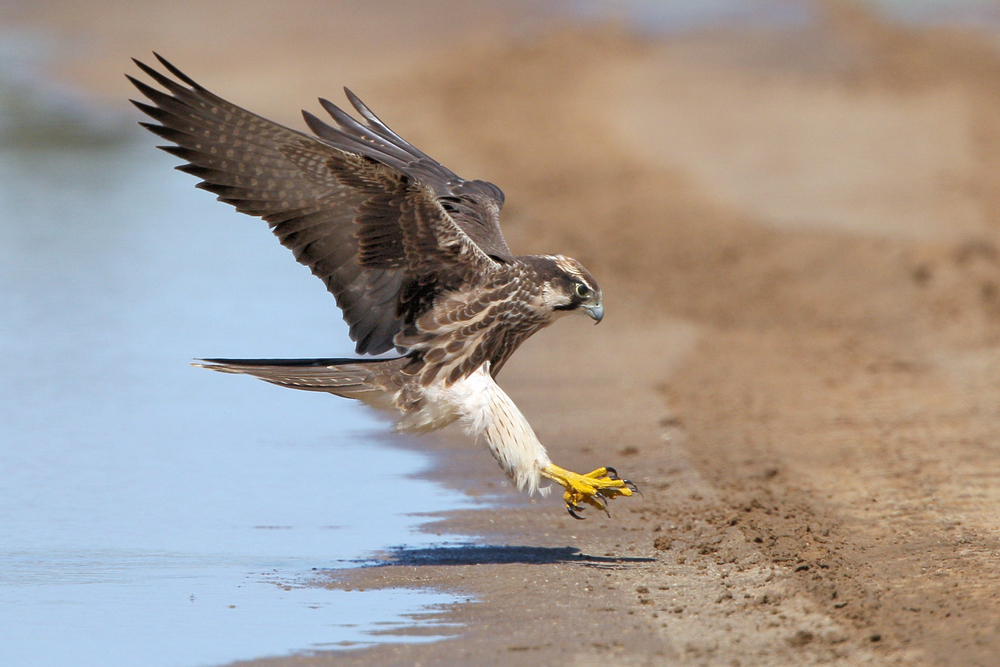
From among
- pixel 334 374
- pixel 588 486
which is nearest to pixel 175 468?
pixel 334 374

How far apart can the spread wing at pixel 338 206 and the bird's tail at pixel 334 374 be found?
0.11m

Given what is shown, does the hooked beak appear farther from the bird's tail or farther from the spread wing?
the bird's tail

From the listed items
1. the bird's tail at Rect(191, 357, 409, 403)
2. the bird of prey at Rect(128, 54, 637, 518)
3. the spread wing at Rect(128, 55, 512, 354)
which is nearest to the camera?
the spread wing at Rect(128, 55, 512, 354)

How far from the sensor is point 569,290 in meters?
→ 5.63

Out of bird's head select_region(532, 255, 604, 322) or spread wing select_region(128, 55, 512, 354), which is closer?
spread wing select_region(128, 55, 512, 354)

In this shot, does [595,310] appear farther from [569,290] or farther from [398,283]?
[398,283]

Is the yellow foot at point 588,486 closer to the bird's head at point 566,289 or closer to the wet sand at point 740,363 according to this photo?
the wet sand at point 740,363

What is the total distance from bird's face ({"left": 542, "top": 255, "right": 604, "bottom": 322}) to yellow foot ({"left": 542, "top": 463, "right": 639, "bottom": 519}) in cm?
64

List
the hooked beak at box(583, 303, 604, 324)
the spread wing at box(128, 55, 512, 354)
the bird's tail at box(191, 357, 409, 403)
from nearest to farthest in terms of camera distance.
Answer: the spread wing at box(128, 55, 512, 354) < the bird's tail at box(191, 357, 409, 403) < the hooked beak at box(583, 303, 604, 324)

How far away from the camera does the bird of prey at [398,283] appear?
17.7 feet

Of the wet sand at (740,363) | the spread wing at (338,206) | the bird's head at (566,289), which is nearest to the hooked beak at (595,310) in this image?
the bird's head at (566,289)

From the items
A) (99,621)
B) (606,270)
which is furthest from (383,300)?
(606,270)

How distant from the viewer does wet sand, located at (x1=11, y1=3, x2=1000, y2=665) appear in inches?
179

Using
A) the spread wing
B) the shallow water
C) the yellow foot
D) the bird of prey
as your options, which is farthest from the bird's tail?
the yellow foot
